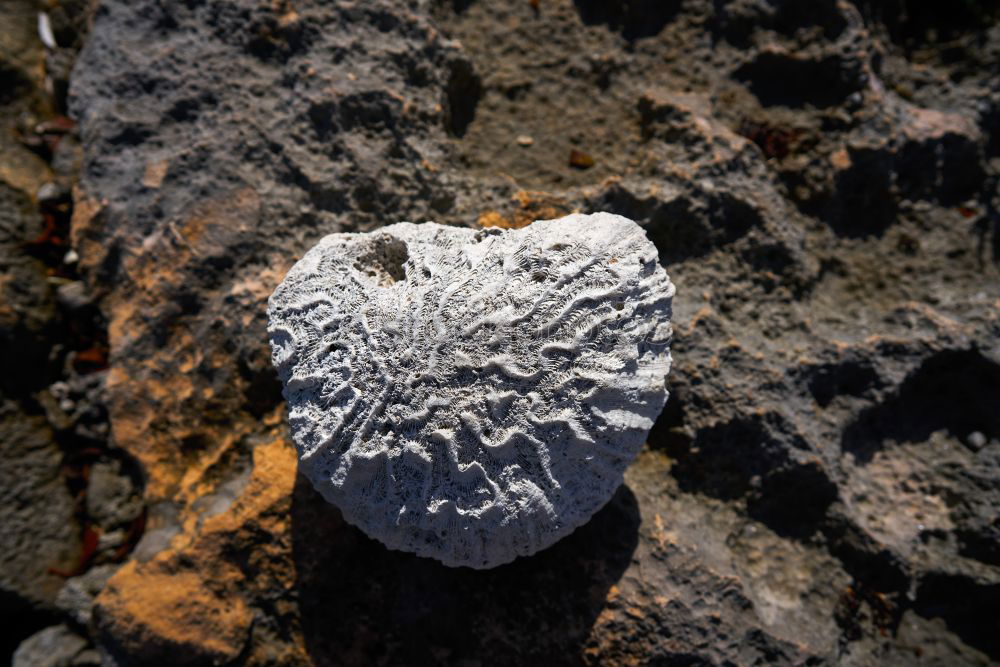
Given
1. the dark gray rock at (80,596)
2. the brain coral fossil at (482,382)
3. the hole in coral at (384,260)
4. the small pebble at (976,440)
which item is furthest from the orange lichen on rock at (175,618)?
the small pebble at (976,440)

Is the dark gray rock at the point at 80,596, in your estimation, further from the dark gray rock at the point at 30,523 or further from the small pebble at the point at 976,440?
the small pebble at the point at 976,440

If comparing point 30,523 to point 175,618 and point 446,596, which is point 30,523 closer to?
point 175,618

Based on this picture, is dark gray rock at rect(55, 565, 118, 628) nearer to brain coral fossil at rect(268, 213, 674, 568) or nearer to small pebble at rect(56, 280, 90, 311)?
small pebble at rect(56, 280, 90, 311)

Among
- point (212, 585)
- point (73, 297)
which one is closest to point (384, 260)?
point (212, 585)

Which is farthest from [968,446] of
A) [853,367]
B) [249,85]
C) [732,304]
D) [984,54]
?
[249,85]

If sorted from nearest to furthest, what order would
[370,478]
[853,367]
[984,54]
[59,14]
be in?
[370,478] < [853,367] < [984,54] < [59,14]

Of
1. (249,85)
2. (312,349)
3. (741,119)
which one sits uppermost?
(741,119)

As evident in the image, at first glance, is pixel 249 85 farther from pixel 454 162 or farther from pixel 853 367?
pixel 853 367
